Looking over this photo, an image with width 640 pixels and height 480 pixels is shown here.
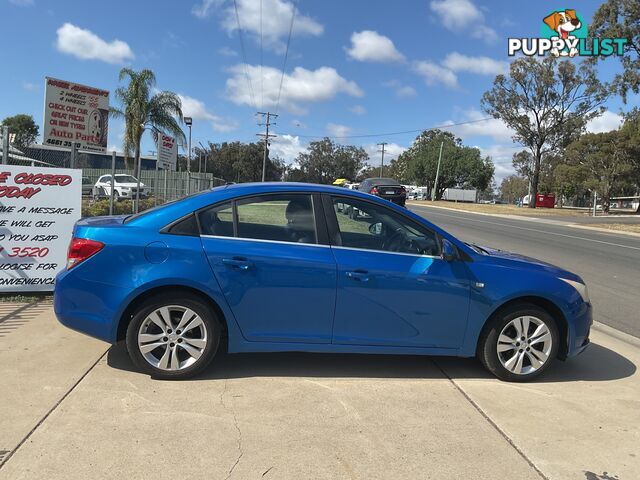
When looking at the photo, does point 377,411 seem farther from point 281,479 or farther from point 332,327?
point 281,479

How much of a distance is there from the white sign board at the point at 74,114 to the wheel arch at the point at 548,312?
24.0 feet

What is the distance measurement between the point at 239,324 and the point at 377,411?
4.11 feet

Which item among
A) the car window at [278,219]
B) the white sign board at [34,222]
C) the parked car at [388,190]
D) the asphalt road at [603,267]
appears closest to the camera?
the car window at [278,219]

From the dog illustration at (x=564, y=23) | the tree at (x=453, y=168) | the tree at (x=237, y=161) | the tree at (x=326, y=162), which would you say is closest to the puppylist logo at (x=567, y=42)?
the dog illustration at (x=564, y=23)

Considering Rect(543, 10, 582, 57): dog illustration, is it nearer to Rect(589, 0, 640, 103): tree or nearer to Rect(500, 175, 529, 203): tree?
Rect(589, 0, 640, 103): tree

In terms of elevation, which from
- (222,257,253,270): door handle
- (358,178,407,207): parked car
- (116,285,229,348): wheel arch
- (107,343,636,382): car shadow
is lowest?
(107,343,636,382): car shadow

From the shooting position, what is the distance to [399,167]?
362 ft

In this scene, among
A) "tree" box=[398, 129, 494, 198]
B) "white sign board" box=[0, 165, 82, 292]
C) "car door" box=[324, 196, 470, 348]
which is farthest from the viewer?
"tree" box=[398, 129, 494, 198]

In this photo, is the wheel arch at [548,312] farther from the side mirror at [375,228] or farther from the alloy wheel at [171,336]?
the alloy wheel at [171,336]

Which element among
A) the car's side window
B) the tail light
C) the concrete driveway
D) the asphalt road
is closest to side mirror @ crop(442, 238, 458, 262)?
the concrete driveway

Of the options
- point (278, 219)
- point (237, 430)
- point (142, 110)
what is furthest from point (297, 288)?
point (142, 110)

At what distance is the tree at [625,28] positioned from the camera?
3005 cm

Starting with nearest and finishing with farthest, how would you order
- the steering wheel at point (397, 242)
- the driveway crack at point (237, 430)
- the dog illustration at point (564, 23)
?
the driveway crack at point (237, 430), the steering wheel at point (397, 242), the dog illustration at point (564, 23)

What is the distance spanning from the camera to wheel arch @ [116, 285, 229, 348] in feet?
13.3
